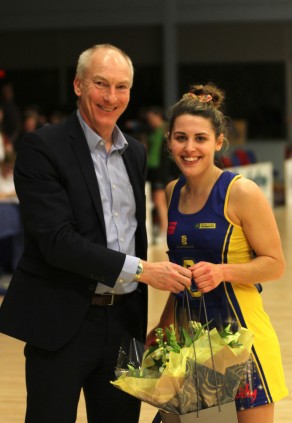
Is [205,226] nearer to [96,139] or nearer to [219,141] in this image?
[219,141]

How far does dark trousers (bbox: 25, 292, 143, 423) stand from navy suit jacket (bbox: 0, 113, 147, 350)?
6cm

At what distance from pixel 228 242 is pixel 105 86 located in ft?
2.19

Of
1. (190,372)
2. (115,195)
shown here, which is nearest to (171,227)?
(115,195)

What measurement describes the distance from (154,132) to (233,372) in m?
10.4

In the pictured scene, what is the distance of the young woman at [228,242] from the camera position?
3059 mm

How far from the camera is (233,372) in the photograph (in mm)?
2822

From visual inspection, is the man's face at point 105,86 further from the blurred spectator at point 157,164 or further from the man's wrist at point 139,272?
the blurred spectator at point 157,164

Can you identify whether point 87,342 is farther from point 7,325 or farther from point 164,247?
point 164,247

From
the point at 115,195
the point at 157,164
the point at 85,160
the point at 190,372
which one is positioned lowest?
the point at 157,164

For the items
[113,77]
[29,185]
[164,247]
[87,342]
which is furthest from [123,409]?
[164,247]

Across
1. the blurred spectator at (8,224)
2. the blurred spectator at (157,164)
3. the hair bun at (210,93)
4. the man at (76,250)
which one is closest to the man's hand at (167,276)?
the man at (76,250)

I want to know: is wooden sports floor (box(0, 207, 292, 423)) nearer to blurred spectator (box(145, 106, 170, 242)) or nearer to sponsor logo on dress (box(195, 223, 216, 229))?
blurred spectator (box(145, 106, 170, 242))

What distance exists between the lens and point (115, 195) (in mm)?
3189

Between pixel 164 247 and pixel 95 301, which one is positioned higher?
pixel 95 301
